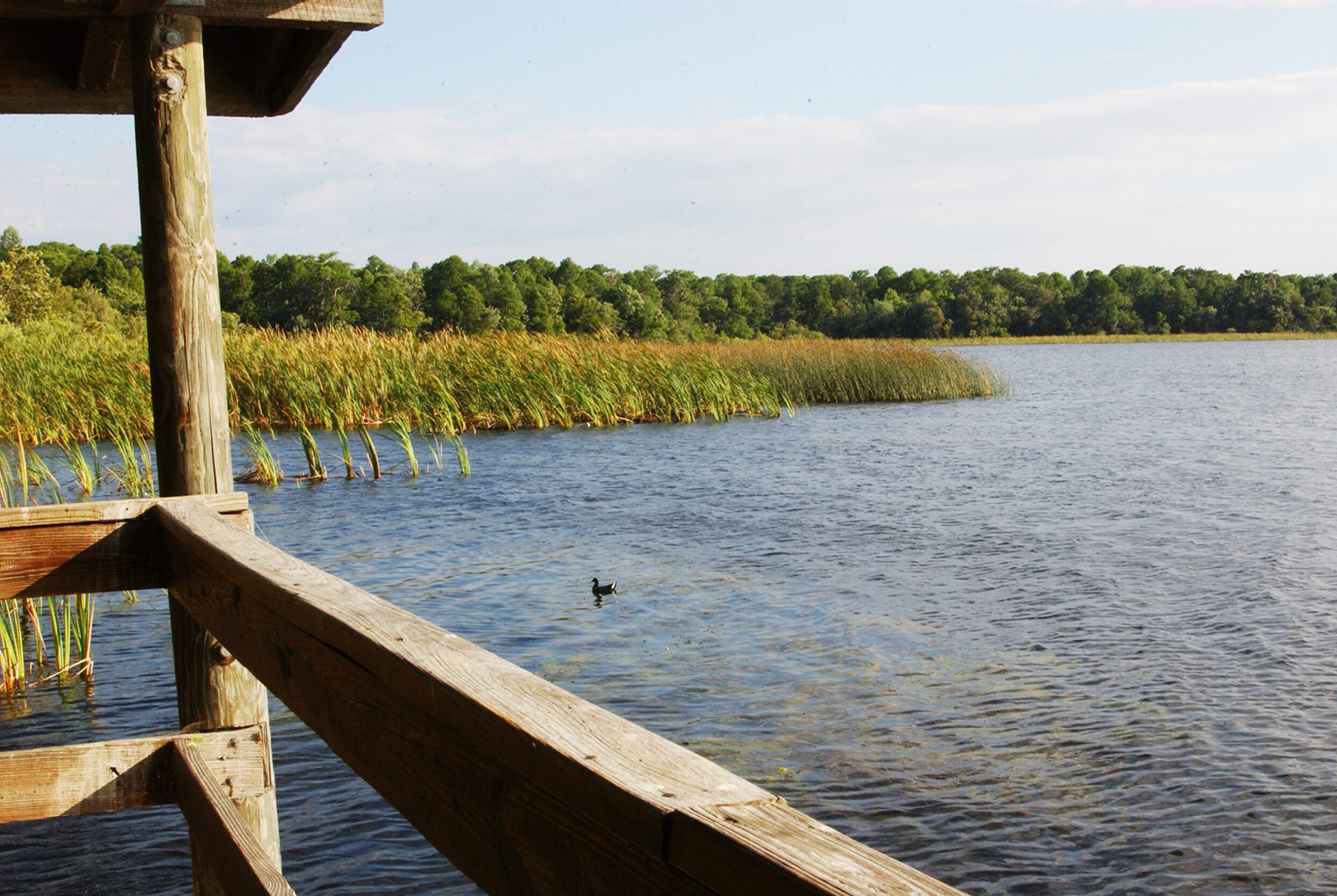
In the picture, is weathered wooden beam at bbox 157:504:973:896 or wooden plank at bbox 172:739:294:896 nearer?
weathered wooden beam at bbox 157:504:973:896

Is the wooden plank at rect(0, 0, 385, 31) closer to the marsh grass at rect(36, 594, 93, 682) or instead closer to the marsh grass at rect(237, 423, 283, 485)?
the marsh grass at rect(36, 594, 93, 682)

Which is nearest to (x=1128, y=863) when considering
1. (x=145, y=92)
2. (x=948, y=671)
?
(x=948, y=671)

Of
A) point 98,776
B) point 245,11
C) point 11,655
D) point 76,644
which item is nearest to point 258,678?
point 98,776

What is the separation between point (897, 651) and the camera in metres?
6.54

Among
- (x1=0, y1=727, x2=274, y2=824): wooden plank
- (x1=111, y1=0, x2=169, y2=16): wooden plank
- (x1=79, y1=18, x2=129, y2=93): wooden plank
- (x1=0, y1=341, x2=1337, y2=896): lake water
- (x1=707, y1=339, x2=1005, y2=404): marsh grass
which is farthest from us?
(x1=707, y1=339, x2=1005, y2=404): marsh grass

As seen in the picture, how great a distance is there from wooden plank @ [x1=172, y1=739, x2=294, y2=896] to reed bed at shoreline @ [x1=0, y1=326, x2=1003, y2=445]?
38.2 feet

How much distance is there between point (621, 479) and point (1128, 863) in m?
10.2

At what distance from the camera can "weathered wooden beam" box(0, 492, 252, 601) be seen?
2314 millimetres

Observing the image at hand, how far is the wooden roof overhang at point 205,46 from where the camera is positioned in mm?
2715

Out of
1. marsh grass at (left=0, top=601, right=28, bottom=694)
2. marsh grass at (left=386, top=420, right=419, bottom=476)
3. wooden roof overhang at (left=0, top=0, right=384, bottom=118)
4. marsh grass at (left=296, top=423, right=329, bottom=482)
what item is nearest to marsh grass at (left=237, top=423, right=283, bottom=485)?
marsh grass at (left=296, top=423, right=329, bottom=482)

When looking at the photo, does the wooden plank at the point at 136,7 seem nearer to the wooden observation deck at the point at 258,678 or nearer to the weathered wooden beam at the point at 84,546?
the wooden observation deck at the point at 258,678

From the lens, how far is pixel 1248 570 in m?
8.48

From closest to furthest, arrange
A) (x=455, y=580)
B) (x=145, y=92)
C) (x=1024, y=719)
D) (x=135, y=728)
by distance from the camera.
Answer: (x=145, y=92), (x=135, y=728), (x=1024, y=719), (x=455, y=580)

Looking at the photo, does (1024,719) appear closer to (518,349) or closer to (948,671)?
(948,671)
